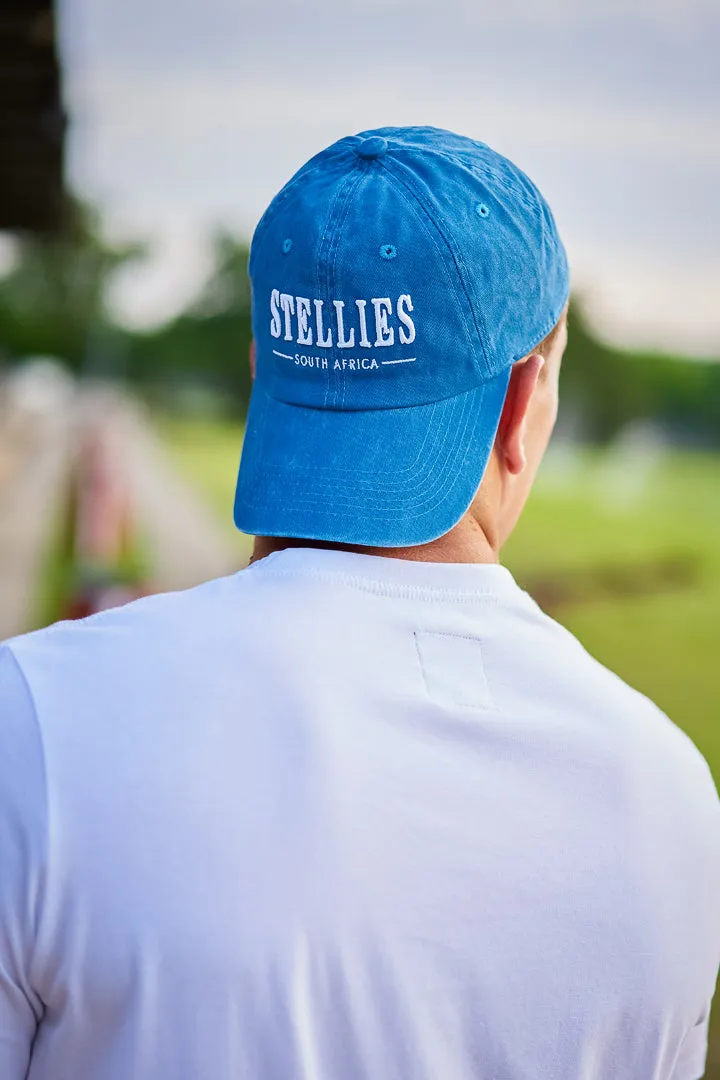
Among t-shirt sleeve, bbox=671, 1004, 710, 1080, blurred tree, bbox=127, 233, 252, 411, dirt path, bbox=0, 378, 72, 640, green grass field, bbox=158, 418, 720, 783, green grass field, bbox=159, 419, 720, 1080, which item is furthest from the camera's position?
blurred tree, bbox=127, 233, 252, 411

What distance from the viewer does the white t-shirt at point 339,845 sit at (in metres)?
0.92

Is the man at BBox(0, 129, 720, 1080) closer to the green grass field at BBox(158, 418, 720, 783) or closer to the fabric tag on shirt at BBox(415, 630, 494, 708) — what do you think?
the fabric tag on shirt at BBox(415, 630, 494, 708)

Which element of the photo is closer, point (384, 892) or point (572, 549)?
point (384, 892)

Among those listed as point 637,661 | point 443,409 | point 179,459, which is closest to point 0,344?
point 179,459

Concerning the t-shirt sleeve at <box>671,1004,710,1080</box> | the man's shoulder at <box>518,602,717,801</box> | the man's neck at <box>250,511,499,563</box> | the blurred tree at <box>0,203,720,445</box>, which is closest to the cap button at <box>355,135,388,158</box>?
the man's neck at <box>250,511,499,563</box>

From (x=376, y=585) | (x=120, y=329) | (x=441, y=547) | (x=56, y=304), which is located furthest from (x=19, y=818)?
(x=56, y=304)

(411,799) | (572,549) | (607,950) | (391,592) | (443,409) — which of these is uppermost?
(443,409)

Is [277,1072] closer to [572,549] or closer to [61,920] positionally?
[61,920]

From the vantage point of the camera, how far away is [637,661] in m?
10.3

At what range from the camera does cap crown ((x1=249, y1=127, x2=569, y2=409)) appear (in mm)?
1147

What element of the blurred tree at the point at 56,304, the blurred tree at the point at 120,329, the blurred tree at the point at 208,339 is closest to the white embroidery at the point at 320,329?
the blurred tree at the point at 120,329

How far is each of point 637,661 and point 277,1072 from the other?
969 cm

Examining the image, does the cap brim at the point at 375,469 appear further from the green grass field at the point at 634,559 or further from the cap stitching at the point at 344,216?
the green grass field at the point at 634,559

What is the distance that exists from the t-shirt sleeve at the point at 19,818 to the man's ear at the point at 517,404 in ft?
1.87
